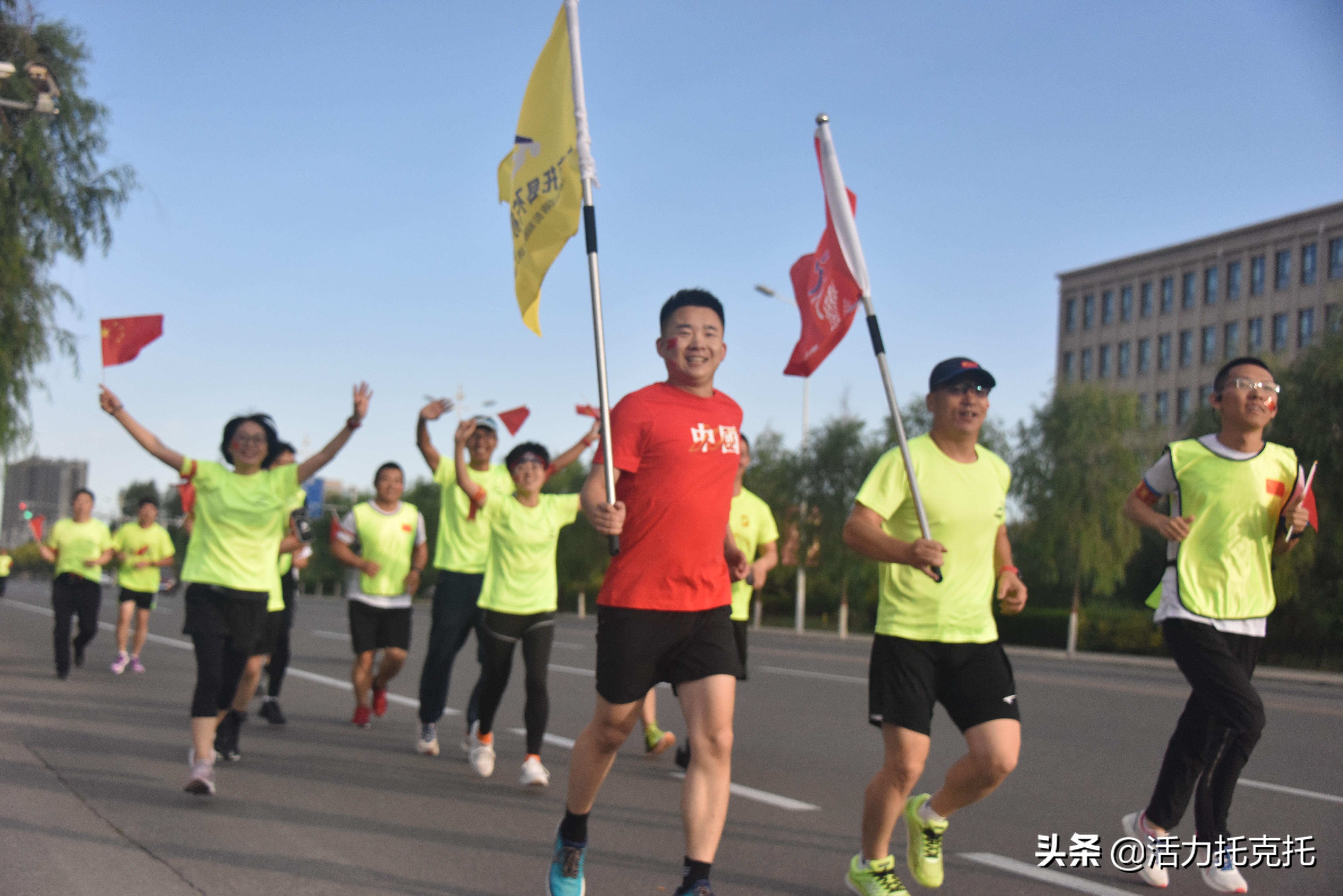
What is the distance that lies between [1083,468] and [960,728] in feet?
104

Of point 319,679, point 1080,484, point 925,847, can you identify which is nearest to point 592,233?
point 925,847

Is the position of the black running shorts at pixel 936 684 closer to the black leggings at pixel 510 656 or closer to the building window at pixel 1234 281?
the black leggings at pixel 510 656

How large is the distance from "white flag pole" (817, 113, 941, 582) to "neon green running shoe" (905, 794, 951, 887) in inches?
55.0

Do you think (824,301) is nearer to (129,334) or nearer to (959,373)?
(959,373)

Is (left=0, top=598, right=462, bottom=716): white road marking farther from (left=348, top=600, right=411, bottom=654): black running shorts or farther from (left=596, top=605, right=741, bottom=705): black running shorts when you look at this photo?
(left=596, top=605, right=741, bottom=705): black running shorts

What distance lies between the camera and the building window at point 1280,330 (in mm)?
72875

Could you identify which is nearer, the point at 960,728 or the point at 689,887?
the point at 689,887

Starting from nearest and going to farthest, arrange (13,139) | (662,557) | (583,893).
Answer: (662,557)
(583,893)
(13,139)

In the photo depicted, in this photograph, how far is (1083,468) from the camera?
34.8 meters

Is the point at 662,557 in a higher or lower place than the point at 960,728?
higher

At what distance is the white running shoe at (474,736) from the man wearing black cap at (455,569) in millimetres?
71

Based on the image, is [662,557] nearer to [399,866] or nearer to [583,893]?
[583,893]

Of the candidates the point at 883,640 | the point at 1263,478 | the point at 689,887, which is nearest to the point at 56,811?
the point at 689,887

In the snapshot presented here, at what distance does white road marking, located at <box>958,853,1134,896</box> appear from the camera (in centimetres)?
480
